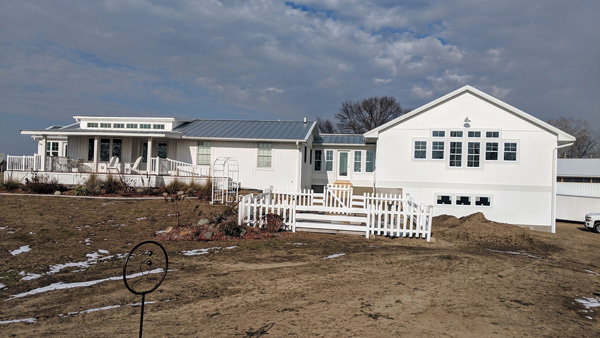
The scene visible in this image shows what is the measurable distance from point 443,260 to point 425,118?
11688 mm

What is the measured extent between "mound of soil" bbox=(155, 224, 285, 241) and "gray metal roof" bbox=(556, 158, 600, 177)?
92.2ft

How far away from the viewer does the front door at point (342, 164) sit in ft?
81.9

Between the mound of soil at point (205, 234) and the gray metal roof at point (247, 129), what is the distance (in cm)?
1044

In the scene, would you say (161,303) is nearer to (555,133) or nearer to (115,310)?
(115,310)

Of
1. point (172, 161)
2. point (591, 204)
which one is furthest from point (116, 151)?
point (591, 204)

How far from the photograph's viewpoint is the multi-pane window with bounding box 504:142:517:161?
1909cm

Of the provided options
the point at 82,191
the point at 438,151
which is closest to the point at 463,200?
the point at 438,151

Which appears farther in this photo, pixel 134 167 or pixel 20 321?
pixel 134 167

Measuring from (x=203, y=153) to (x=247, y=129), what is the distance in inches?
118

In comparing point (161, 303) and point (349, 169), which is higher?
point (349, 169)

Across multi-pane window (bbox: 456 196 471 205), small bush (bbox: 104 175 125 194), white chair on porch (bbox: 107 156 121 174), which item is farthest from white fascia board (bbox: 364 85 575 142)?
white chair on porch (bbox: 107 156 121 174)

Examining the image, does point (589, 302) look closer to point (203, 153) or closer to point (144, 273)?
point (144, 273)

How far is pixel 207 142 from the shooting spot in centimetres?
2312

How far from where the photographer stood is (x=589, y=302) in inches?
265
